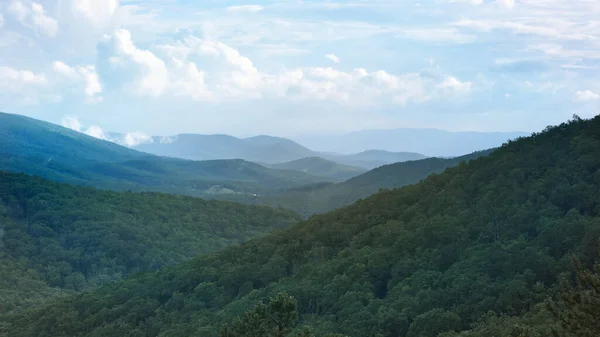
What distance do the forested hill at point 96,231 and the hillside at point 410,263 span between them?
32.6 m

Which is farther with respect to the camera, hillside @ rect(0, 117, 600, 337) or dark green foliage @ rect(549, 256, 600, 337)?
hillside @ rect(0, 117, 600, 337)

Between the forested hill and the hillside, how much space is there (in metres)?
32.6

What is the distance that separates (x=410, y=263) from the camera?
184 feet

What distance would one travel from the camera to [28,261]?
114 m

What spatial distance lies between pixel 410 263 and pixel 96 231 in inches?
3562

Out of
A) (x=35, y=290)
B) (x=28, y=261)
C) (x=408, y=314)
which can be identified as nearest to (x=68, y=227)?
(x=28, y=261)

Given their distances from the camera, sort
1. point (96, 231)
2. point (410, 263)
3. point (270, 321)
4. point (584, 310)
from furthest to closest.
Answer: point (96, 231) → point (410, 263) → point (270, 321) → point (584, 310)

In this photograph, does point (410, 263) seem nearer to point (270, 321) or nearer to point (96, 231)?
point (270, 321)

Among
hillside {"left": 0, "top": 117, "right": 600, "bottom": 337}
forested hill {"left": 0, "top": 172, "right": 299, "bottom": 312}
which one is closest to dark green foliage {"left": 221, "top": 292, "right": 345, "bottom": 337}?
hillside {"left": 0, "top": 117, "right": 600, "bottom": 337}

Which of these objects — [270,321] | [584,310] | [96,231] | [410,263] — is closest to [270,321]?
[270,321]

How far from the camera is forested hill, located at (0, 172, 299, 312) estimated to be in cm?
11219

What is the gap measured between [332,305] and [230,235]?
88982mm

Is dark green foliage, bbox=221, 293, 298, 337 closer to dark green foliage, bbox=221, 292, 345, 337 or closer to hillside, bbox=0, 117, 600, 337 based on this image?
dark green foliage, bbox=221, 292, 345, 337

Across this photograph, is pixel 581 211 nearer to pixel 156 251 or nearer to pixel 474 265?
pixel 474 265
